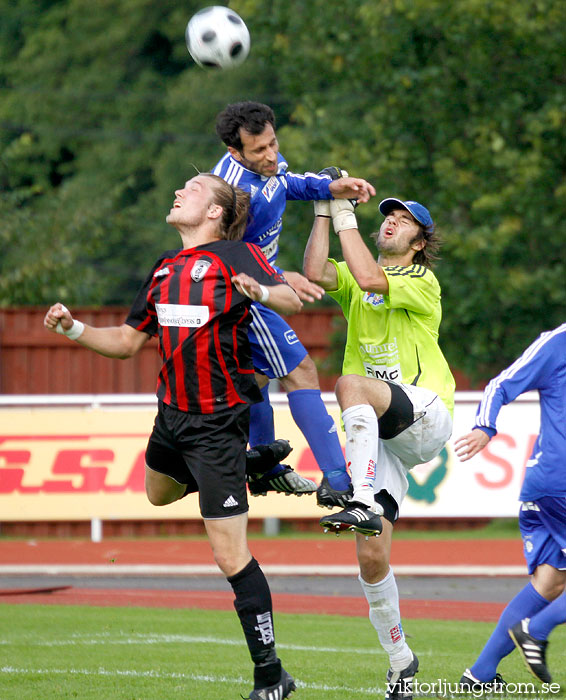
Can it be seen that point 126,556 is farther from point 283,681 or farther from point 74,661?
point 283,681

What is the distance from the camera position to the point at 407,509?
1339 centimetres

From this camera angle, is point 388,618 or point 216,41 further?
point 216,41

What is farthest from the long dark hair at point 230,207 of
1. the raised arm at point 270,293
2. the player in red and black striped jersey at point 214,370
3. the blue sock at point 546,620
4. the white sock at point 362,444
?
the blue sock at point 546,620

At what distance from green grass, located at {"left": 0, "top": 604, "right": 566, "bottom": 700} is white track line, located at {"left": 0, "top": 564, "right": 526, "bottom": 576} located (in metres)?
2.47

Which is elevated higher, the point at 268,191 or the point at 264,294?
the point at 268,191

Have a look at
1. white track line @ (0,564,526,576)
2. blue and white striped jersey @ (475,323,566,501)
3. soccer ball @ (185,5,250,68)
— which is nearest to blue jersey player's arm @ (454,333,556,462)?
blue and white striped jersey @ (475,323,566,501)

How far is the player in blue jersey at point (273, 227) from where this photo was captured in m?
6.16

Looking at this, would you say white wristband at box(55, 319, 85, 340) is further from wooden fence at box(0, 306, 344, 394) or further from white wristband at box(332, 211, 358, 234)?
wooden fence at box(0, 306, 344, 394)

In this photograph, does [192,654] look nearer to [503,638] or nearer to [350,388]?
[503,638]

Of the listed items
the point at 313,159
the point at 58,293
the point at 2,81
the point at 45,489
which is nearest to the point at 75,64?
the point at 2,81

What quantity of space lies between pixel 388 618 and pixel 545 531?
1.05 m

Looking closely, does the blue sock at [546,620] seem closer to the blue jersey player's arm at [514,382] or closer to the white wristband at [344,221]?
the blue jersey player's arm at [514,382]

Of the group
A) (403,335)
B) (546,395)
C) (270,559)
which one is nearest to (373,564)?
(403,335)

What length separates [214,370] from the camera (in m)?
5.53
